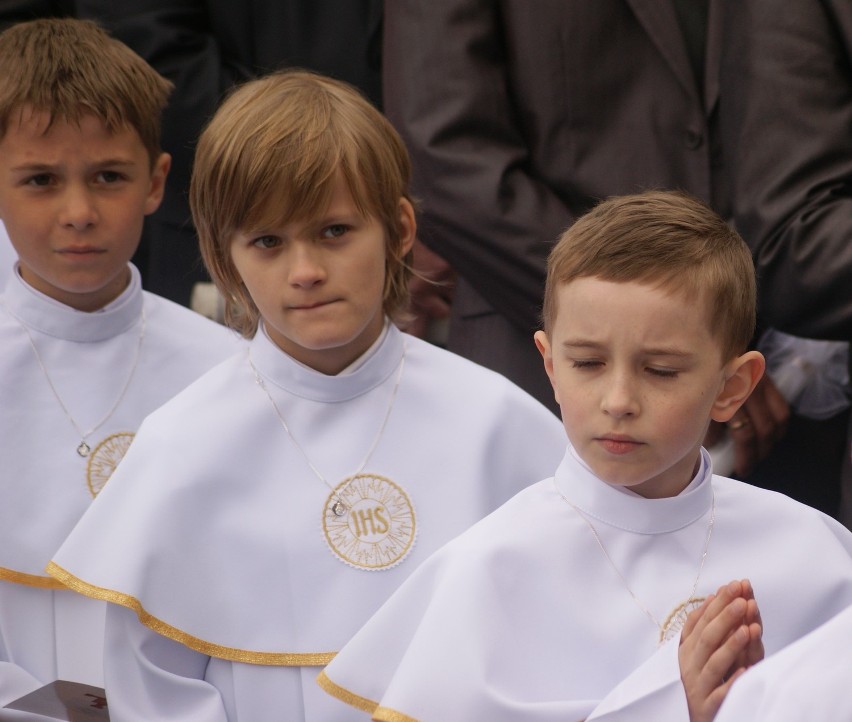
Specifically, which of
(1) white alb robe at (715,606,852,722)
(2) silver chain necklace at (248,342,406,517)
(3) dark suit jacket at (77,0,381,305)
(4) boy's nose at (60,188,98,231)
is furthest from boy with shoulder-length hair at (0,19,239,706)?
(1) white alb robe at (715,606,852,722)

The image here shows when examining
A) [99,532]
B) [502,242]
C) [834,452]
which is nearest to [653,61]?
[502,242]

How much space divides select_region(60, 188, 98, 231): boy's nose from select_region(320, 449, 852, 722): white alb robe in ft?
4.67

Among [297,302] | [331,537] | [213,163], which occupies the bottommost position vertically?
[331,537]

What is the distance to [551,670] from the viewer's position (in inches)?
113

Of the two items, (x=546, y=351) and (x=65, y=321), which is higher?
(x=546, y=351)

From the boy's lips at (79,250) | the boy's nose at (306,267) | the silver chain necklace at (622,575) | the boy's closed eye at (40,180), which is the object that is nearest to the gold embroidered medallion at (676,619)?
the silver chain necklace at (622,575)

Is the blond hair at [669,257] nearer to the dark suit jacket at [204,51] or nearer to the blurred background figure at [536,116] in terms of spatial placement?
the blurred background figure at [536,116]

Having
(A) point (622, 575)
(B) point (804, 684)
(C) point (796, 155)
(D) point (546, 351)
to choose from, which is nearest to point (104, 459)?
(D) point (546, 351)

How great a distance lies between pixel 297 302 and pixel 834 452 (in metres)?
2.02

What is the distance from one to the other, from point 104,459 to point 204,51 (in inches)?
64.8

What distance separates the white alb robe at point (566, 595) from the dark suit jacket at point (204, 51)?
2.35 m

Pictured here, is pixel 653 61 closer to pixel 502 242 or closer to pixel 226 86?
pixel 502 242

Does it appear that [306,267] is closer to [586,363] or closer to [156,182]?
[586,363]

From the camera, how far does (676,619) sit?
9.58 feet
